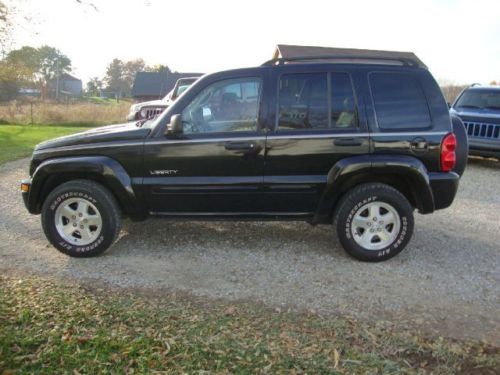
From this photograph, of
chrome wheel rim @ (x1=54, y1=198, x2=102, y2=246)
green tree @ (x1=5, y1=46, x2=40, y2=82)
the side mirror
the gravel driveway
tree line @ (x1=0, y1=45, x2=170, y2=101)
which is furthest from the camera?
tree line @ (x1=0, y1=45, x2=170, y2=101)

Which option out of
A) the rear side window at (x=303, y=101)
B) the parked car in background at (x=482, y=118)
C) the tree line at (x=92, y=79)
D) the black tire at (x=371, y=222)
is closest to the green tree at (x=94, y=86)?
the tree line at (x=92, y=79)

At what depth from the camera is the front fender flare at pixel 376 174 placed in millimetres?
4242

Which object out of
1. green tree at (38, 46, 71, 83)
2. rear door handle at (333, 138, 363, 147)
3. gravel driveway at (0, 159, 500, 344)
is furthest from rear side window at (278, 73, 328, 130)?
green tree at (38, 46, 71, 83)

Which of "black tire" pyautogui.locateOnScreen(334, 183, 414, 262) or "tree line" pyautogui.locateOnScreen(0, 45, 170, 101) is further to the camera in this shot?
"tree line" pyautogui.locateOnScreen(0, 45, 170, 101)

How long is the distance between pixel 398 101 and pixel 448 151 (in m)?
0.68

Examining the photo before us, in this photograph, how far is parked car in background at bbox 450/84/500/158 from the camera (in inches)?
389

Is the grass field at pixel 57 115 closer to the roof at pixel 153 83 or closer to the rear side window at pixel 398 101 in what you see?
the roof at pixel 153 83

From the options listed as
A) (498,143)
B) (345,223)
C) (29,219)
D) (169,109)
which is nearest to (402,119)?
(345,223)

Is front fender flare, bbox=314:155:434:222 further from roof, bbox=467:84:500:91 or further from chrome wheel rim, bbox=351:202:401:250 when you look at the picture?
roof, bbox=467:84:500:91

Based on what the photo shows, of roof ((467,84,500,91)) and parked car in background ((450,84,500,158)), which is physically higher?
roof ((467,84,500,91))

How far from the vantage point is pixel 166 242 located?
5.00 meters

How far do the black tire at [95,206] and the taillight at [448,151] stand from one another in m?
3.23

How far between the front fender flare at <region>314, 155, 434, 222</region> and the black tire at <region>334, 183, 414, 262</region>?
104mm

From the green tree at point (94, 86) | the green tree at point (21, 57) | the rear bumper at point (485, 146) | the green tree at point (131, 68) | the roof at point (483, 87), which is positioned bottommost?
the rear bumper at point (485, 146)
